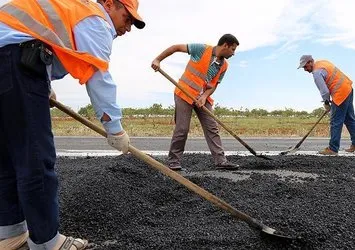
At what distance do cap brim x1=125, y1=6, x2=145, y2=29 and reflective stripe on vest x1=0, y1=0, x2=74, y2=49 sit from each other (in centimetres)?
47

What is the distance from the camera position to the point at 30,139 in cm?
254

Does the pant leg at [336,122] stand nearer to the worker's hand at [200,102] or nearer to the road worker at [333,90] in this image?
the road worker at [333,90]

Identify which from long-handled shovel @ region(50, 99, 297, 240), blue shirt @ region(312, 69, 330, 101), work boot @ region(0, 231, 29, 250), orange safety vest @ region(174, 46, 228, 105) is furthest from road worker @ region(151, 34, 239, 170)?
work boot @ region(0, 231, 29, 250)

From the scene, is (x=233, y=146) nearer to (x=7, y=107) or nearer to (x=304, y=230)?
(x=304, y=230)

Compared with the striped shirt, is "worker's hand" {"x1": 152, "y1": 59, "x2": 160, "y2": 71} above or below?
below

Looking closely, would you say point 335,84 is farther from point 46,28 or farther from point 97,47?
point 46,28

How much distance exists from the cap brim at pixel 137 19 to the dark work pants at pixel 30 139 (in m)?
0.66

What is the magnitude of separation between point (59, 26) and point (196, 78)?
379 centimetres

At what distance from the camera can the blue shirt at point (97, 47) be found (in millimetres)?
2547

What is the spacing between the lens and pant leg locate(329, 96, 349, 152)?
8234mm

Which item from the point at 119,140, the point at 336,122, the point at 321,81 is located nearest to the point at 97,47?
the point at 119,140

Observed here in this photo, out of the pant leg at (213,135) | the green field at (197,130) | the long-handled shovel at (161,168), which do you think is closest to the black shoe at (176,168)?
the pant leg at (213,135)

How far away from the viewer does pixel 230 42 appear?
604cm

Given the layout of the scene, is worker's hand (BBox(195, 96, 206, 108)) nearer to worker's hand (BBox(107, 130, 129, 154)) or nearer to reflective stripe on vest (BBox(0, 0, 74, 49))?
worker's hand (BBox(107, 130, 129, 154))
